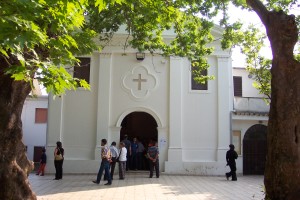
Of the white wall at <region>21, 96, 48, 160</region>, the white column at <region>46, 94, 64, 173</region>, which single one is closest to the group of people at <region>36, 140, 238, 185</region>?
the white column at <region>46, 94, 64, 173</region>

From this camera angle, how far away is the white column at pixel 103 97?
19.1 metres

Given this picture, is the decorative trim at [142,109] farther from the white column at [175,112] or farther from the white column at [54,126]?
the white column at [54,126]

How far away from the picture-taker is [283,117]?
22.9 feet

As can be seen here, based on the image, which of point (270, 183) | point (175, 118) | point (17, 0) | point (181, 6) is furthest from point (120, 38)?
point (17, 0)

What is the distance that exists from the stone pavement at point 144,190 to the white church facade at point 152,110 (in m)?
2.75

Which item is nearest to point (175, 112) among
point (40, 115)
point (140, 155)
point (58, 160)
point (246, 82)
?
point (140, 155)

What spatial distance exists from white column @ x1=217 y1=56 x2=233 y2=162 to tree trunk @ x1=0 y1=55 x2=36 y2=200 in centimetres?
1209

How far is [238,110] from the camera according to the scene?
21.2 metres

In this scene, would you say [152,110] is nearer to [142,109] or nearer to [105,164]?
[142,109]

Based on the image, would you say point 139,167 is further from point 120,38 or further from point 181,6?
point 181,6

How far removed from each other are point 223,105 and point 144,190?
795 cm

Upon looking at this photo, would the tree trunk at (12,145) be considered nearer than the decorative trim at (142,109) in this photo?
Yes

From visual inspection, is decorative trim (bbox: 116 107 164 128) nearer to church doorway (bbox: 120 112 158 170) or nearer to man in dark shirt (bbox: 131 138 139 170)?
man in dark shirt (bbox: 131 138 139 170)

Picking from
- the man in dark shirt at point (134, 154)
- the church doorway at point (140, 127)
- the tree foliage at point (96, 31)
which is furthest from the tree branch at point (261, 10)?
the church doorway at point (140, 127)
